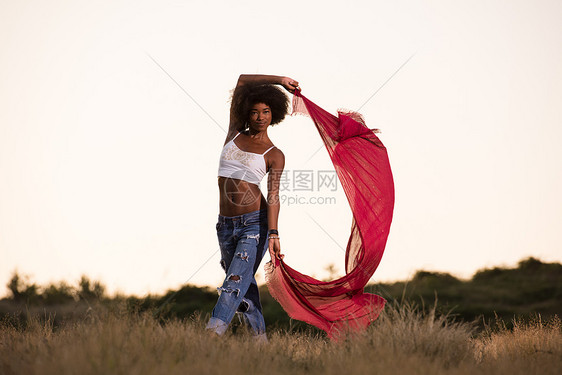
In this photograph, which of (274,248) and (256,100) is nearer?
(274,248)

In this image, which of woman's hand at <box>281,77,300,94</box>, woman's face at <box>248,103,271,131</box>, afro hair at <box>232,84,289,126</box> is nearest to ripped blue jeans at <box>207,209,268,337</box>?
woman's face at <box>248,103,271,131</box>

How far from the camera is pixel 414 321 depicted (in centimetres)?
528

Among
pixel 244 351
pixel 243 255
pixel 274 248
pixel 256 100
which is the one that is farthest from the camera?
pixel 256 100

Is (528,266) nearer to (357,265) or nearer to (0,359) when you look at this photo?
(357,265)

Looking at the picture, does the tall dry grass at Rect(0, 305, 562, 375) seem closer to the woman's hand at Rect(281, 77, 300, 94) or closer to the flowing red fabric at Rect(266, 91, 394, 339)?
the flowing red fabric at Rect(266, 91, 394, 339)

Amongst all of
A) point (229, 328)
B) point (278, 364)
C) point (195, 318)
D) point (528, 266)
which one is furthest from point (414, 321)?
point (528, 266)

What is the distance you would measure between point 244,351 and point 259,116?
2.27m

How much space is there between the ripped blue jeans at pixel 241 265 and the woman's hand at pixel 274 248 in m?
0.10

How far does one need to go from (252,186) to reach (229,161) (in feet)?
1.13

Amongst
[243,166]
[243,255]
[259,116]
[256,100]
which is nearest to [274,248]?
[243,255]

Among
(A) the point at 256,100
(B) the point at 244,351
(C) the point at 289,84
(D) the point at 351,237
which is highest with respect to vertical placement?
(C) the point at 289,84

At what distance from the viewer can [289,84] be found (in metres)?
5.69

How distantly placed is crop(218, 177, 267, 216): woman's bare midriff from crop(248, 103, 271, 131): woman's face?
0.60m

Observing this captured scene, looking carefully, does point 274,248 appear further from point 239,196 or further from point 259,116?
point 259,116
